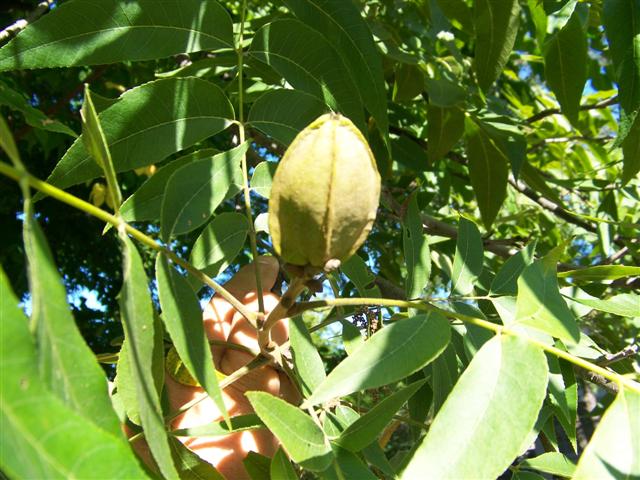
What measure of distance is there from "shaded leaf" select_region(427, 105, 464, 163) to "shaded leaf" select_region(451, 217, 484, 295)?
819 mm

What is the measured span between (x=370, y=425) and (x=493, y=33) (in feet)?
3.30

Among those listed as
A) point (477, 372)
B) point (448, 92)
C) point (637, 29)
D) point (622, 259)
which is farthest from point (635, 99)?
point (622, 259)

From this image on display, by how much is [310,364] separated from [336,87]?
21.8 inches

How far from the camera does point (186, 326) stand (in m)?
0.82

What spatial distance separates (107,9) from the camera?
3.88ft

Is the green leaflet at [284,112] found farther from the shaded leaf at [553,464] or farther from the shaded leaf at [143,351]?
the shaded leaf at [553,464]

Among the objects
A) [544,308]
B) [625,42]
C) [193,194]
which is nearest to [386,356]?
[544,308]

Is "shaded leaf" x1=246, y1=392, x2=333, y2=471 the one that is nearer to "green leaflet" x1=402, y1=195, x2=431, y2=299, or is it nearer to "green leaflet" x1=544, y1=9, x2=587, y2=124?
"green leaflet" x1=402, y1=195, x2=431, y2=299

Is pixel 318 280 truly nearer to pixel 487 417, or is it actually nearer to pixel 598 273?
pixel 487 417

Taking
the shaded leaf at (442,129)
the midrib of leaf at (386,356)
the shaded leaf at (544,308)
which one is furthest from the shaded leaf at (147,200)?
the shaded leaf at (442,129)

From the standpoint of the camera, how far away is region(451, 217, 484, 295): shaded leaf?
1255 mm

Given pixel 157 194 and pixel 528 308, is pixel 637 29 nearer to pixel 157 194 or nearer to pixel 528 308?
pixel 528 308

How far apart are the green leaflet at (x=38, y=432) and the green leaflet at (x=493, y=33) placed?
1280 mm

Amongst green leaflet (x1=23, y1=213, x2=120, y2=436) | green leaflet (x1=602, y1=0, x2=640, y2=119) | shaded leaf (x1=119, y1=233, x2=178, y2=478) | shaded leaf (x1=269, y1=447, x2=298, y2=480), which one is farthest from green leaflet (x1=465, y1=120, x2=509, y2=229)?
green leaflet (x1=23, y1=213, x2=120, y2=436)
